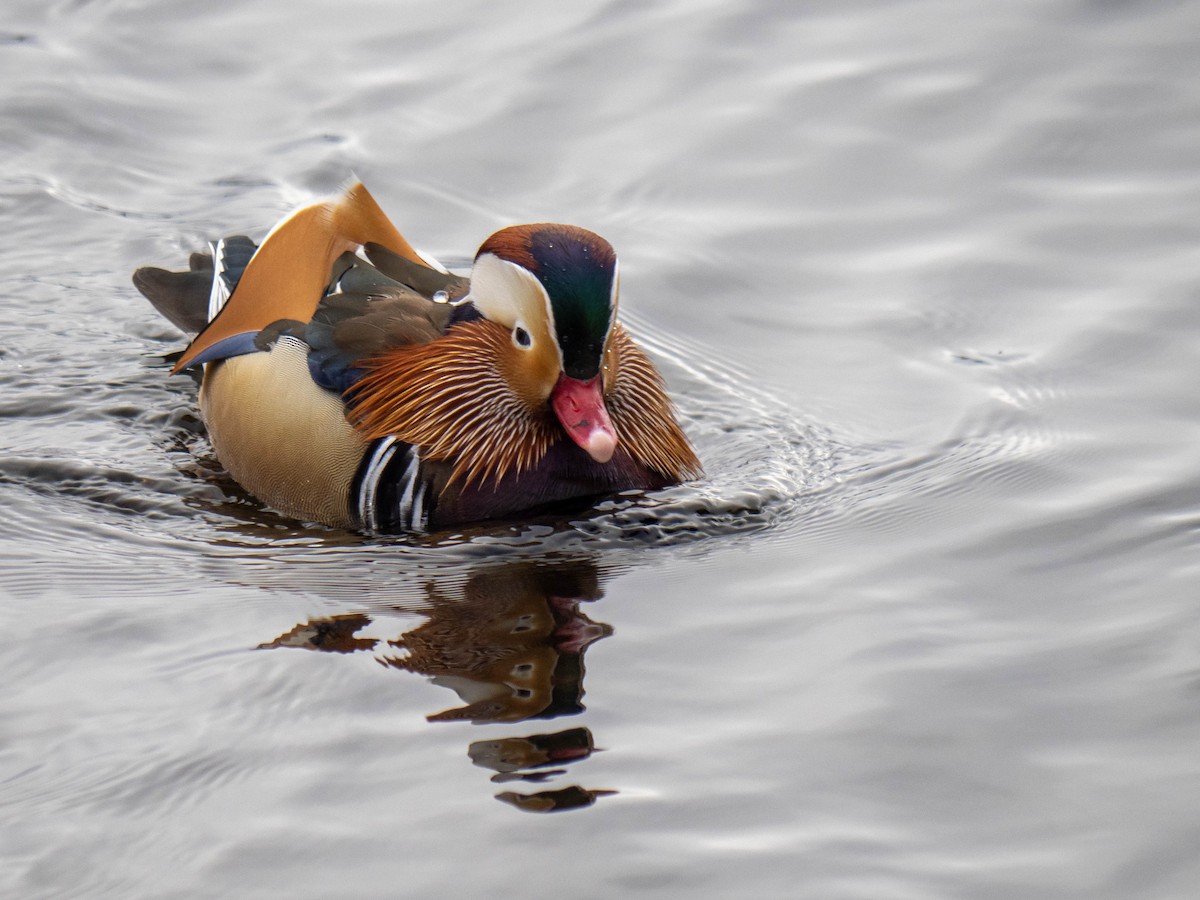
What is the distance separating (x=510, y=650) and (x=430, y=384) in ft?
5.24

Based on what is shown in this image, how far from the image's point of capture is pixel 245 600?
504 cm

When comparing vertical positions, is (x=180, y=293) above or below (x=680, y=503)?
above

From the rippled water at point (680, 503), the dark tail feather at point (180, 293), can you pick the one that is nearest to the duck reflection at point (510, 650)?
the rippled water at point (680, 503)

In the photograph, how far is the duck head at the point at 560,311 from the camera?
5.36 metres

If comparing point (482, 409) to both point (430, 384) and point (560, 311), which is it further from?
point (560, 311)

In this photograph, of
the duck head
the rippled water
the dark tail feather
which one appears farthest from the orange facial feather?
the dark tail feather

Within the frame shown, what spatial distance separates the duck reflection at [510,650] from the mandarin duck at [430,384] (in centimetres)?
52

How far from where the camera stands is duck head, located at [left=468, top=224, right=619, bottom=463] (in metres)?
5.36

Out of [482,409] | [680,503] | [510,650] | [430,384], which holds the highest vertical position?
[430,384]

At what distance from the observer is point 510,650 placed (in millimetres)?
4695

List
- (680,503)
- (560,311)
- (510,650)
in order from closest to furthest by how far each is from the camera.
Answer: (510,650)
(560,311)
(680,503)

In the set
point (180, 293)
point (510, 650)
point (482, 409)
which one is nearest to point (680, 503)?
point (482, 409)

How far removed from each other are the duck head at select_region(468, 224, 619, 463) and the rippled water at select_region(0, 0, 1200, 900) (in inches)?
14.6

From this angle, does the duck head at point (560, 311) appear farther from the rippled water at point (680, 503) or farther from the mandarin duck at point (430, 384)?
the rippled water at point (680, 503)
